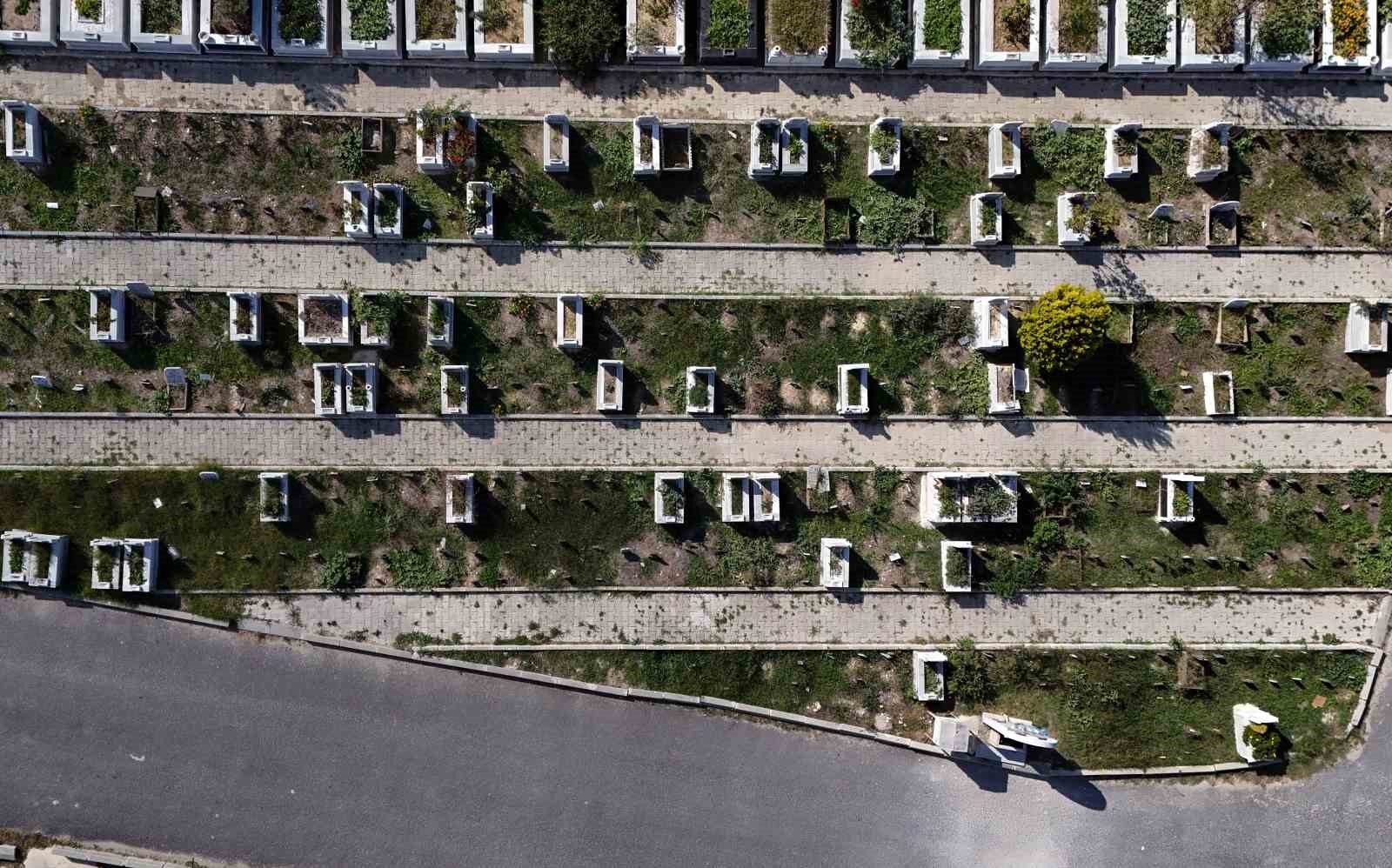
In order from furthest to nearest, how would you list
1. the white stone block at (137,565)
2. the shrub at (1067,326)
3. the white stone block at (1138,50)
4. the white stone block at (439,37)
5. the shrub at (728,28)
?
the white stone block at (1138,50)
the shrub at (728,28)
the white stone block at (439,37)
the white stone block at (137,565)
the shrub at (1067,326)

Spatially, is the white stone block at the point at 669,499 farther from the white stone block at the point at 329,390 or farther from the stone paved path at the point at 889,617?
the white stone block at the point at 329,390

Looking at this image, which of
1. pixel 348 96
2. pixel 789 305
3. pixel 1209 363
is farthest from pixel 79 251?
pixel 1209 363

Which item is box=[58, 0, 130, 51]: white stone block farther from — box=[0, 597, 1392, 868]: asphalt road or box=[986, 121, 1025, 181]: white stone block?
box=[986, 121, 1025, 181]: white stone block

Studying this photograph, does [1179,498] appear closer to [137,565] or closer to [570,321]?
[570,321]

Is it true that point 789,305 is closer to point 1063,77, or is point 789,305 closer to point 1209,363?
point 1063,77

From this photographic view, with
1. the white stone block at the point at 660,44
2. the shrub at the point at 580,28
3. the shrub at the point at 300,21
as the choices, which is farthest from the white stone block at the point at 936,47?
the shrub at the point at 300,21

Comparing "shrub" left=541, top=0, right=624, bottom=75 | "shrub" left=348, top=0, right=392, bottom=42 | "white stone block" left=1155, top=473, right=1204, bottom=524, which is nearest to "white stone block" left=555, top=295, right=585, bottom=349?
"shrub" left=541, top=0, right=624, bottom=75
